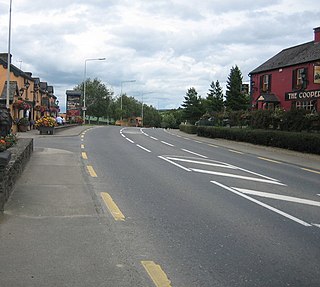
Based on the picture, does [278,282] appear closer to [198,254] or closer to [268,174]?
[198,254]

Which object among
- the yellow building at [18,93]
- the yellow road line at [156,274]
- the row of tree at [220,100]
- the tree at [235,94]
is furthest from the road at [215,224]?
the tree at [235,94]

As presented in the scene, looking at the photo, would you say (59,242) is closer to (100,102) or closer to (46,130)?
(46,130)

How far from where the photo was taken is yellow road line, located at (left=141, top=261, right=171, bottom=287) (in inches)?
178

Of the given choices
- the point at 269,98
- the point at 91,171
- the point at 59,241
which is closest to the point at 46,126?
the point at 269,98

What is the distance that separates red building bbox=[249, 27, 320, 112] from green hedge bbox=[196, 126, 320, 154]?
555cm

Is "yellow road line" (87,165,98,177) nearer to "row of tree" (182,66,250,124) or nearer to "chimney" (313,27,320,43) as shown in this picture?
"chimney" (313,27,320,43)

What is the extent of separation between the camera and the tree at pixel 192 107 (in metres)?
86.1

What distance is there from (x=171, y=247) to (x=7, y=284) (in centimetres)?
215

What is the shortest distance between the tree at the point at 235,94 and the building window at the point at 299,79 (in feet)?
111

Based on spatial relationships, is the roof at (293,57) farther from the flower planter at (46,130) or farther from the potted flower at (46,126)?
the flower planter at (46,130)

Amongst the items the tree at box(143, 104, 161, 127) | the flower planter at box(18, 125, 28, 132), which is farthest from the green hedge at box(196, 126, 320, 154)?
the tree at box(143, 104, 161, 127)

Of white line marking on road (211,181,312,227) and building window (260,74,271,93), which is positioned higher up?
building window (260,74,271,93)

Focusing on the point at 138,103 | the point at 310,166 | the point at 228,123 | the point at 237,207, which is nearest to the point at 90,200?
the point at 237,207

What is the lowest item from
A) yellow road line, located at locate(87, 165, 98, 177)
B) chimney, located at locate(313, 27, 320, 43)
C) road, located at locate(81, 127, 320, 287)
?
road, located at locate(81, 127, 320, 287)
